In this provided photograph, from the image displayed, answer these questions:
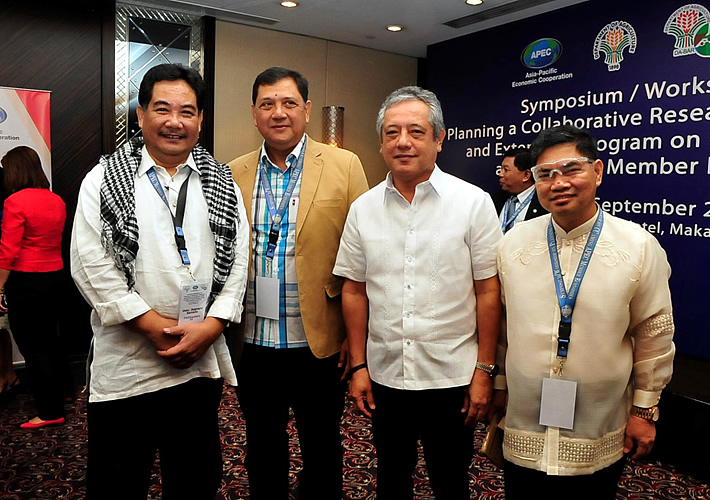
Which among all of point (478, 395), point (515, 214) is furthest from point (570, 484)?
point (515, 214)

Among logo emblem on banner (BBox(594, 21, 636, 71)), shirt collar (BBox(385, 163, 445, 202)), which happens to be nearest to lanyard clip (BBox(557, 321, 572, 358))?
shirt collar (BBox(385, 163, 445, 202))

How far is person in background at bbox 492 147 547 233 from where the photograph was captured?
4.12m

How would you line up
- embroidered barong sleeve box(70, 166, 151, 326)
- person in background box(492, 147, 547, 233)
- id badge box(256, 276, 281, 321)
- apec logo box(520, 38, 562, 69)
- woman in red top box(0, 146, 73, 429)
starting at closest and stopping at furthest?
embroidered barong sleeve box(70, 166, 151, 326)
id badge box(256, 276, 281, 321)
woman in red top box(0, 146, 73, 429)
person in background box(492, 147, 547, 233)
apec logo box(520, 38, 562, 69)

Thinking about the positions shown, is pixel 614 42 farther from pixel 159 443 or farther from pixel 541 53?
pixel 159 443

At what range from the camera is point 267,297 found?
78.8 inches

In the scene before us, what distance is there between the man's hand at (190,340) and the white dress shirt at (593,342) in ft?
2.87

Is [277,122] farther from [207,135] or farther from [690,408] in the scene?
[207,135]

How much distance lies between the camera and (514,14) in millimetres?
5152

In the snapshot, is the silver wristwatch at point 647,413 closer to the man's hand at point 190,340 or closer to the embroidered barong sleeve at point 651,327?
the embroidered barong sleeve at point 651,327

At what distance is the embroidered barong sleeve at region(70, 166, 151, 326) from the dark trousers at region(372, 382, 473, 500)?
0.81 meters

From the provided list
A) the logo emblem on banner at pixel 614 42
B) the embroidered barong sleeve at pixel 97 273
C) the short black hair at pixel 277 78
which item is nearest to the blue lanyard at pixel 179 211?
the embroidered barong sleeve at pixel 97 273

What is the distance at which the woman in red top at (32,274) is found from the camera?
345cm

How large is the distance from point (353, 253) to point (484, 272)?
0.43m

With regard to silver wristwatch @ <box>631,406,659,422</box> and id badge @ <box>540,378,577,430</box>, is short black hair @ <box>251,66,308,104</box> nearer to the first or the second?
id badge @ <box>540,378,577,430</box>
